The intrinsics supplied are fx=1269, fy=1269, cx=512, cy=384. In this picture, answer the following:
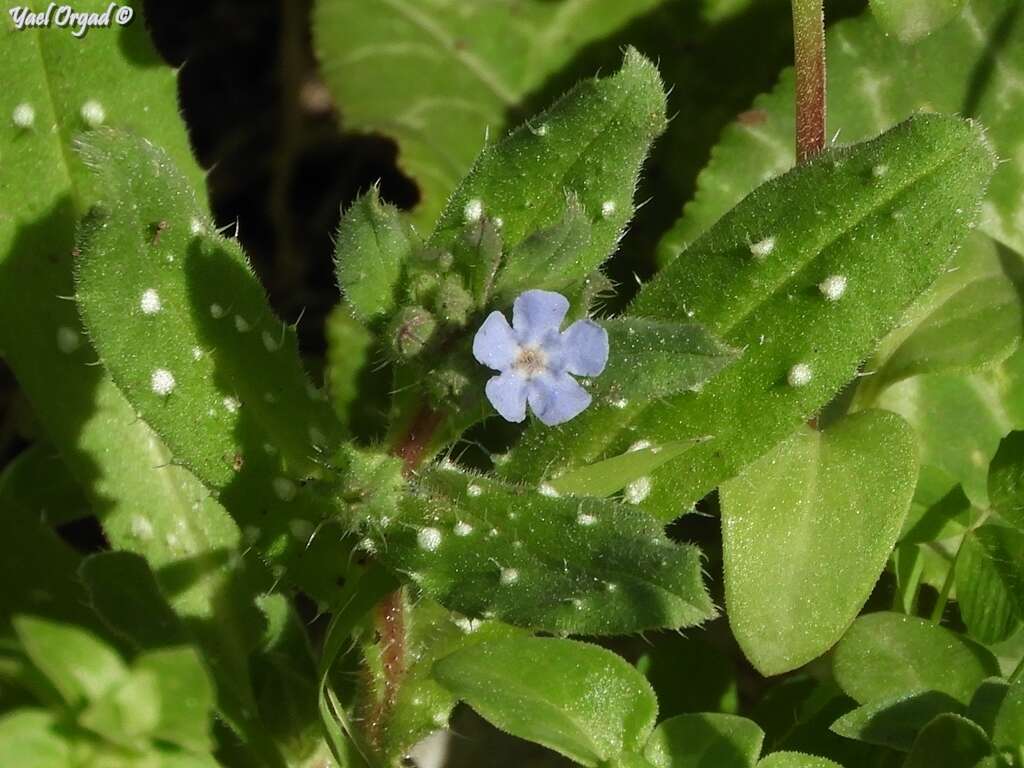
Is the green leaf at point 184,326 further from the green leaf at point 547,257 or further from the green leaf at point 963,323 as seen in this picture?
the green leaf at point 963,323

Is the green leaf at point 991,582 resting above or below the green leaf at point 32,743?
below

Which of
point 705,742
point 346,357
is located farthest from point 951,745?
point 346,357

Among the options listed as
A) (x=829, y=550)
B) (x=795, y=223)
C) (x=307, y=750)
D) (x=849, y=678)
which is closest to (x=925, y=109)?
(x=795, y=223)

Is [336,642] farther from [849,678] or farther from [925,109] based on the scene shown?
Answer: [925,109]

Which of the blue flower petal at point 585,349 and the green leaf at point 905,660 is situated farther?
the green leaf at point 905,660

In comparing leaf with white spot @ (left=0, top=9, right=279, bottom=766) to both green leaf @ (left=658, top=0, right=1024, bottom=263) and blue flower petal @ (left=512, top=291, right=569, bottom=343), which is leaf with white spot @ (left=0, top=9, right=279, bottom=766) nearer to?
blue flower petal @ (left=512, top=291, right=569, bottom=343)

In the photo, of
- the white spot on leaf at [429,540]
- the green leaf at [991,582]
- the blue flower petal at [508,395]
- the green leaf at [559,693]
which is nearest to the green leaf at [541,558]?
the white spot on leaf at [429,540]

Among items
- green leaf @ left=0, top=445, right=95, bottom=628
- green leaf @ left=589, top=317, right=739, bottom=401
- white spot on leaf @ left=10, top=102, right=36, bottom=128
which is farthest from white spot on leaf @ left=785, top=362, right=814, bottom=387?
white spot on leaf @ left=10, top=102, right=36, bottom=128

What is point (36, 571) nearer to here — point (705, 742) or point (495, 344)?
point (495, 344)
